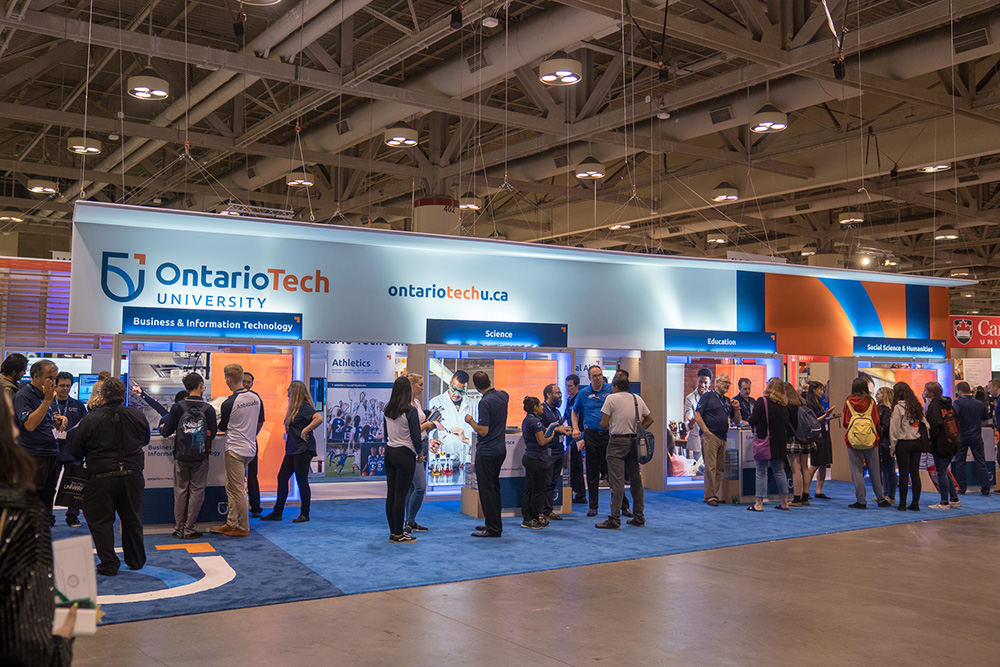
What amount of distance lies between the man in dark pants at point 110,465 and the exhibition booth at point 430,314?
1.87 meters

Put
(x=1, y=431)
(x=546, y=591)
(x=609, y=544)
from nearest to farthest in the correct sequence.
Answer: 1. (x=1, y=431)
2. (x=546, y=591)
3. (x=609, y=544)

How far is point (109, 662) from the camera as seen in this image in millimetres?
3801

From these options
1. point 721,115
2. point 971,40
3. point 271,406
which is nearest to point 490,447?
point 271,406

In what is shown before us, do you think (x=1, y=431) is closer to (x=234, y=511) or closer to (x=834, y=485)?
(x=234, y=511)

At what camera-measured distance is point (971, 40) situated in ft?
27.3

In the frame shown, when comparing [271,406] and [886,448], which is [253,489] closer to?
[271,406]

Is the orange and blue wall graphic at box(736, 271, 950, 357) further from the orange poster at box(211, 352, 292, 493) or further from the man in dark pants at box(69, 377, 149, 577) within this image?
the man in dark pants at box(69, 377, 149, 577)

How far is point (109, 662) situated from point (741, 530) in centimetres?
560

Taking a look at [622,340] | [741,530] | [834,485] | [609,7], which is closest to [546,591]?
[741,530]

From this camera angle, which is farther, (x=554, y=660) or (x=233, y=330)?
(x=233, y=330)

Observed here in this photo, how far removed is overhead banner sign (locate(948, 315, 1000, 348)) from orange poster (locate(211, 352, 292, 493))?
1247 centimetres

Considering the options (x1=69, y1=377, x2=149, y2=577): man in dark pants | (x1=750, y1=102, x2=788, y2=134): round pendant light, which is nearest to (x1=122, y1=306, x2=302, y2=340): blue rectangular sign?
(x1=69, y1=377, x2=149, y2=577): man in dark pants

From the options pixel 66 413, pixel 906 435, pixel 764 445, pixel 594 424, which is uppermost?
pixel 66 413

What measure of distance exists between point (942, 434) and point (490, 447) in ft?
17.6
